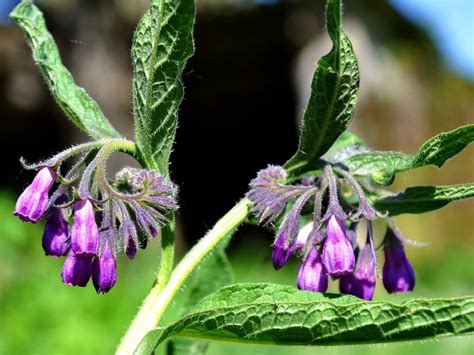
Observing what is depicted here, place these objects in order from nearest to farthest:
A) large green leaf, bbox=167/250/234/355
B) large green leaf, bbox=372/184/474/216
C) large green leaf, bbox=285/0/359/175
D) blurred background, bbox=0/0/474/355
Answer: large green leaf, bbox=285/0/359/175 < large green leaf, bbox=372/184/474/216 < large green leaf, bbox=167/250/234/355 < blurred background, bbox=0/0/474/355

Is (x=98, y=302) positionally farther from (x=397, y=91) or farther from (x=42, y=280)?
(x=397, y=91)

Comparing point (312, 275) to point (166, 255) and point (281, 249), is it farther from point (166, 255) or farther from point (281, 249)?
point (166, 255)

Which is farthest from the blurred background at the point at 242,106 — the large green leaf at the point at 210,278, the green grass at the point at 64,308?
the large green leaf at the point at 210,278

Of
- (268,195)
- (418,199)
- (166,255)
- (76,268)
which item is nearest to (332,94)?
(268,195)

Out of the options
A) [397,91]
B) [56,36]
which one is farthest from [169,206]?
[397,91]

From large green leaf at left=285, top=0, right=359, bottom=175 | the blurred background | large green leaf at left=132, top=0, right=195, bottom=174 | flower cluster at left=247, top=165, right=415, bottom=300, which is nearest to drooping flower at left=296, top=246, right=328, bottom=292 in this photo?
flower cluster at left=247, top=165, right=415, bottom=300

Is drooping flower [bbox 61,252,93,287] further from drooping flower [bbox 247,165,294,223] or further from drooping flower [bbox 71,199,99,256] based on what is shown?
drooping flower [bbox 247,165,294,223]
